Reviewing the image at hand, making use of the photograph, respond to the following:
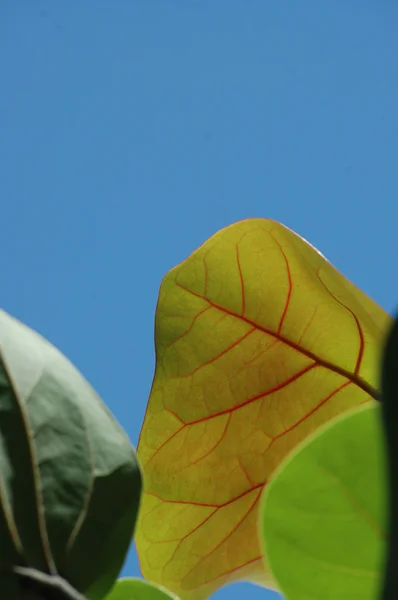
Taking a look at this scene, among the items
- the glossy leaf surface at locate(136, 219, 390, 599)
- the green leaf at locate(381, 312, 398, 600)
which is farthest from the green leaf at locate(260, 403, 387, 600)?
the glossy leaf surface at locate(136, 219, 390, 599)

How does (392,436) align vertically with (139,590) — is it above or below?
above

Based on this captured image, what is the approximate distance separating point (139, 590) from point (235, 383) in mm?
187

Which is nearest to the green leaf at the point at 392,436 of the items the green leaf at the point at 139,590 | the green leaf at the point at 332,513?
the green leaf at the point at 332,513

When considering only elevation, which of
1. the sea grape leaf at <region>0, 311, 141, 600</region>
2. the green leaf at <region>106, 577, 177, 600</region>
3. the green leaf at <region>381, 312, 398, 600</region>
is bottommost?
the green leaf at <region>106, 577, 177, 600</region>

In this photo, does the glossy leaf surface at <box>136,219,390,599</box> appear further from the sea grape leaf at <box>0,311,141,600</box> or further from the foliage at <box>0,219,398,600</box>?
the sea grape leaf at <box>0,311,141,600</box>

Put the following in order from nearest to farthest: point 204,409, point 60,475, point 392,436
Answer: point 392,436 < point 60,475 < point 204,409

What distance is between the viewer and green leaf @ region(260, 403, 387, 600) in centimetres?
24

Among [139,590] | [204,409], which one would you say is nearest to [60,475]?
[139,590]

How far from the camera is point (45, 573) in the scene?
0.92 ft

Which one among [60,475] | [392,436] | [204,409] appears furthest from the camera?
[204,409]

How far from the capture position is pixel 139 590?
1.11 ft

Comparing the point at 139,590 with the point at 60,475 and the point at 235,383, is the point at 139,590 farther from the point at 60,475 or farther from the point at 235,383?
the point at 235,383

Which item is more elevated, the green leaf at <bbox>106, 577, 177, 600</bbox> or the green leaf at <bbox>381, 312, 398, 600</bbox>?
the green leaf at <bbox>381, 312, 398, 600</bbox>

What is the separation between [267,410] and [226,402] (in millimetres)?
29
